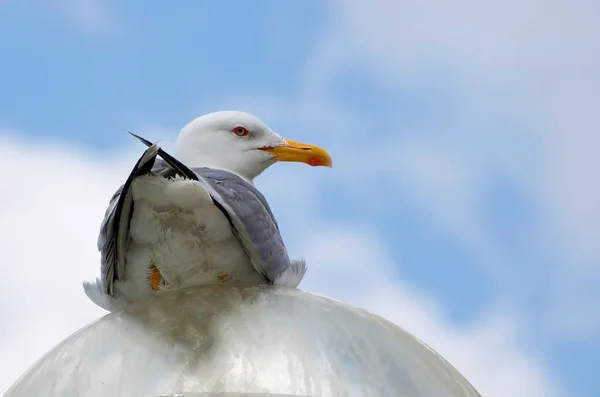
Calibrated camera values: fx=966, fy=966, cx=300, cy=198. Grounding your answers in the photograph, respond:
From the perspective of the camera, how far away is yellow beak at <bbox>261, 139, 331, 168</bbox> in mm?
3301

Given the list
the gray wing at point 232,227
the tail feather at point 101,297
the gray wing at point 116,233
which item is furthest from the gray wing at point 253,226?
the tail feather at point 101,297

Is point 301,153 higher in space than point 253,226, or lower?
higher

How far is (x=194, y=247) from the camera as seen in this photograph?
1.68m

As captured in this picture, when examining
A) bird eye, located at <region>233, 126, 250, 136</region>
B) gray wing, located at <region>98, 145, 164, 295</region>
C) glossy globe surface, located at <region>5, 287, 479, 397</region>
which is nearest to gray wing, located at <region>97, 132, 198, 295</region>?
gray wing, located at <region>98, 145, 164, 295</region>

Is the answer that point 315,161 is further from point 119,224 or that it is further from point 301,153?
point 119,224

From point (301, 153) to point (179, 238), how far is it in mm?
1858

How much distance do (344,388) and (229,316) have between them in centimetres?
22

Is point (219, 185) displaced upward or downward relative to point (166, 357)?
upward

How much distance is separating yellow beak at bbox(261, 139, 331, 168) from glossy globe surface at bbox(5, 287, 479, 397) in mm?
1773

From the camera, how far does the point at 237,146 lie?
11.6 feet

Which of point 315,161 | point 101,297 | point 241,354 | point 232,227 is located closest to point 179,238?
point 232,227

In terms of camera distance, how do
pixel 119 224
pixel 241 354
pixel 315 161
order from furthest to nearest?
1. pixel 315 161
2. pixel 119 224
3. pixel 241 354

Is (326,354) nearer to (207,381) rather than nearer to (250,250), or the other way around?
(207,381)

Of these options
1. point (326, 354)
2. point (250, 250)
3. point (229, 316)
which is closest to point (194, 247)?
point (250, 250)
